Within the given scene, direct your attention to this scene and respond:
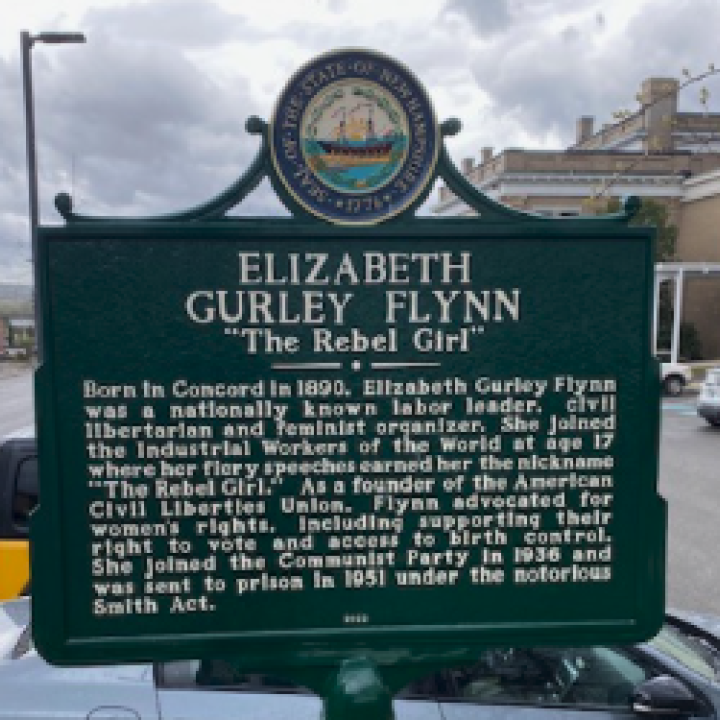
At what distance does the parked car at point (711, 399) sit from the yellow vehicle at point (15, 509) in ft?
47.5

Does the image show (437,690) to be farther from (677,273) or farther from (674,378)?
(677,273)

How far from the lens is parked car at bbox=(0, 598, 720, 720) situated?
3.15m

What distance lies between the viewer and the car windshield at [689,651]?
351 cm

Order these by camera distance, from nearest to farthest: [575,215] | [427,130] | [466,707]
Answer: [427,130] < [575,215] < [466,707]

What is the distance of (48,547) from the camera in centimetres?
224

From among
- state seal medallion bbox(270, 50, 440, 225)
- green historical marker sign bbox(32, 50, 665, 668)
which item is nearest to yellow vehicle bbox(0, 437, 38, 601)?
green historical marker sign bbox(32, 50, 665, 668)

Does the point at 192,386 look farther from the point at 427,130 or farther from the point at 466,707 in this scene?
the point at 466,707

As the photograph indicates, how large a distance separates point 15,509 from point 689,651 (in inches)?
163

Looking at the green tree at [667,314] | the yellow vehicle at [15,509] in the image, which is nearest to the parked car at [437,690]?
the yellow vehicle at [15,509]

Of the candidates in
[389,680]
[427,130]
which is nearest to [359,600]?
[389,680]

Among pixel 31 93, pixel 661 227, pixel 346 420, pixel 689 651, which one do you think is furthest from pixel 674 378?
pixel 346 420

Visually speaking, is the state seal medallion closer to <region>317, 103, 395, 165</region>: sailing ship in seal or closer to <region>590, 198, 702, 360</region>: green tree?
<region>317, 103, 395, 165</region>: sailing ship in seal

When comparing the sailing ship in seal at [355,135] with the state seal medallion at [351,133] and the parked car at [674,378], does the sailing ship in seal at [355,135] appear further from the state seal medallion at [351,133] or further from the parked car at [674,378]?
the parked car at [674,378]

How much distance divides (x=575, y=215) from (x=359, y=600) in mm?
1417
